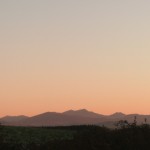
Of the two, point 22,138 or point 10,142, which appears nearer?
point 10,142

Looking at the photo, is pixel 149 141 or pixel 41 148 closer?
pixel 41 148

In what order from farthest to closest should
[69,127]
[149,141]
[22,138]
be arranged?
1. [69,127]
2. [22,138]
3. [149,141]

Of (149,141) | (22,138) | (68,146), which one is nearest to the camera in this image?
(68,146)

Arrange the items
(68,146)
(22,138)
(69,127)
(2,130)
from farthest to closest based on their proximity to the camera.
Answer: (69,127) < (2,130) < (22,138) < (68,146)

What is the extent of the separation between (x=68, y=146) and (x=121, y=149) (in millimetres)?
2818

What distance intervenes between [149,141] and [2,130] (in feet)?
33.3

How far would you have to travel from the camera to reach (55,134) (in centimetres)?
2803

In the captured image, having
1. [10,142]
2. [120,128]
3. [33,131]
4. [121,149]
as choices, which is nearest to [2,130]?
[33,131]

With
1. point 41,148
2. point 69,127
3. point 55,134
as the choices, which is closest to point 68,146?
point 41,148

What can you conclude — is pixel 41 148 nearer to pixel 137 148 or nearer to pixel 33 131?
pixel 137 148

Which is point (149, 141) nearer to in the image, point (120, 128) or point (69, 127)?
point (120, 128)

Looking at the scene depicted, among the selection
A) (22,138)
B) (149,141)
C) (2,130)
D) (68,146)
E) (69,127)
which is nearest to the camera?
(68,146)

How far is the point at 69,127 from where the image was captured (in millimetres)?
36344

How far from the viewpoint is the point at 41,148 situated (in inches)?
785
